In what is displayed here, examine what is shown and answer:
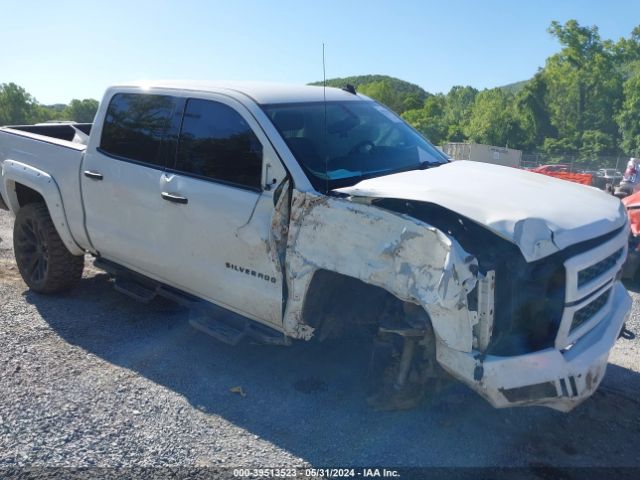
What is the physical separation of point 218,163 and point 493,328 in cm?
208

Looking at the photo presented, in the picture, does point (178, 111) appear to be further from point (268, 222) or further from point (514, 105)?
point (514, 105)

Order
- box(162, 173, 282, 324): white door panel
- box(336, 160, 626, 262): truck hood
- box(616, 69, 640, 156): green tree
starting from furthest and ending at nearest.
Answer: box(616, 69, 640, 156): green tree < box(162, 173, 282, 324): white door panel < box(336, 160, 626, 262): truck hood

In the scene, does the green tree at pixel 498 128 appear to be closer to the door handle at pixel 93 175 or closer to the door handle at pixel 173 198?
the door handle at pixel 93 175

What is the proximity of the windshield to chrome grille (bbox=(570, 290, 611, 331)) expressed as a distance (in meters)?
1.43

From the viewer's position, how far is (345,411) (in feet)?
12.3

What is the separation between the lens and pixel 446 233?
305cm

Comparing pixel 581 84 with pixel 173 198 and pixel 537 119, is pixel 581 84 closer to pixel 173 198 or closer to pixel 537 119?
pixel 537 119

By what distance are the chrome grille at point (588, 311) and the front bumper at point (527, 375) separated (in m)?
0.15

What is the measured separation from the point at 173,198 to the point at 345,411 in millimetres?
1829

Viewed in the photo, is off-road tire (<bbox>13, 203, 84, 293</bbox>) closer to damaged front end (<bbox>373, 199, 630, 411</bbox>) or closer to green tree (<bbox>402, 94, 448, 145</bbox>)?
damaged front end (<bbox>373, 199, 630, 411</bbox>)

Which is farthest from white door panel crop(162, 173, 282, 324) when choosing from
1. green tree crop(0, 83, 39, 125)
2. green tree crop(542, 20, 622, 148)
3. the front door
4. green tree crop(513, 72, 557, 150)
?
green tree crop(0, 83, 39, 125)

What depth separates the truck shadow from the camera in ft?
10.9

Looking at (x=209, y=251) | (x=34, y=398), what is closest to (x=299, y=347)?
(x=209, y=251)

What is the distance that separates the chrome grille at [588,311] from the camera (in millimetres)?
3182
